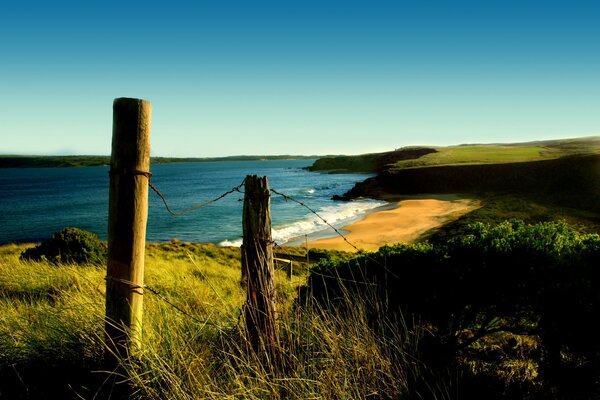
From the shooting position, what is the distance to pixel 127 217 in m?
2.98

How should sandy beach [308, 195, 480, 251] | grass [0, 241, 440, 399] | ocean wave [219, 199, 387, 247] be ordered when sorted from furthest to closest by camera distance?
ocean wave [219, 199, 387, 247] < sandy beach [308, 195, 480, 251] < grass [0, 241, 440, 399]

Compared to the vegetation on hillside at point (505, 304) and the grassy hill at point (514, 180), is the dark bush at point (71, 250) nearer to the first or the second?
the vegetation on hillside at point (505, 304)

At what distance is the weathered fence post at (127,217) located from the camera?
9.62ft

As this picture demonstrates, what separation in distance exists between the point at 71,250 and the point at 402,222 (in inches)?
1019

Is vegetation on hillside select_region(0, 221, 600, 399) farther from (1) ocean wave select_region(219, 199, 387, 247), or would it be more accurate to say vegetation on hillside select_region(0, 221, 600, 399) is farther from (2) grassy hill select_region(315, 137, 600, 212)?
(2) grassy hill select_region(315, 137, 600, 212)

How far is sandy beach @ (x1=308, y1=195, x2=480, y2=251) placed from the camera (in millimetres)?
24859

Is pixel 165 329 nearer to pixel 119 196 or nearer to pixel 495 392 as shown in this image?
pixel 119 196

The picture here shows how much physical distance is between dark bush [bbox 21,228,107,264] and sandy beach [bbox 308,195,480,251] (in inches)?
573

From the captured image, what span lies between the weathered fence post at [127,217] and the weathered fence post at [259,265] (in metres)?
0.85

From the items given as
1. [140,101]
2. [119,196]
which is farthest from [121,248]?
[140,101]

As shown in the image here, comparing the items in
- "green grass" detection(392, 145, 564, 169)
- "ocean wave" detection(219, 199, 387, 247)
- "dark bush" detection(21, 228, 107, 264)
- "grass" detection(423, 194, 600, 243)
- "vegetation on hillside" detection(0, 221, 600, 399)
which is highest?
"green grass" detection(392, 145, 564, 169)

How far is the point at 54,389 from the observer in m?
3.13

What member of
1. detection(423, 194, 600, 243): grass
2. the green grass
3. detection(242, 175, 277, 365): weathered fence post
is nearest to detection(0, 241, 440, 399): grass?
detection(242, 175, 277, 365): weathered fence post

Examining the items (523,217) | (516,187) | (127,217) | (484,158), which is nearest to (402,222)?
(523,217)
